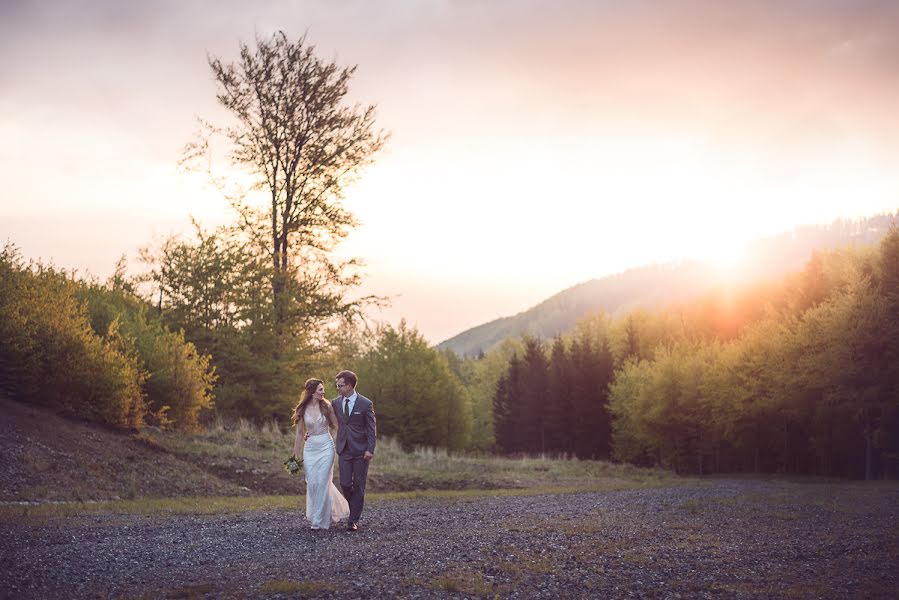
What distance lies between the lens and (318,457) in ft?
44.4

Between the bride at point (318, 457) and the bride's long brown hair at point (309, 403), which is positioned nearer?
the bride at point (318, 457)

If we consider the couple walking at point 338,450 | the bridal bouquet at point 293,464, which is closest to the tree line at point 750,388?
the couple walking at point 338,450

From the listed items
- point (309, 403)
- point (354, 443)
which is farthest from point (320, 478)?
point (309, 403)

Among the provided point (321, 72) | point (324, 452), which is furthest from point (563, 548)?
point (321, 72)

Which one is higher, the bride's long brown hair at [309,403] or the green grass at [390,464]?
the bride's long brown hair at [309,403]

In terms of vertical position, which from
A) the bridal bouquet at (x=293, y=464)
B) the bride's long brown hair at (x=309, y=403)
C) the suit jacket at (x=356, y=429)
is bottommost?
the bridal bouquet at (x=293, y=464)

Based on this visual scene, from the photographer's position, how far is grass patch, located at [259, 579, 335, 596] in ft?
24.6

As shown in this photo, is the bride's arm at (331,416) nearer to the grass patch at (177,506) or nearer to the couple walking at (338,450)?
the couple walking at (338,450)

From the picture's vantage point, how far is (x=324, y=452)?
13.6m

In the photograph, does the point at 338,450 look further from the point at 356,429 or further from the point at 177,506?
the point at 177,506

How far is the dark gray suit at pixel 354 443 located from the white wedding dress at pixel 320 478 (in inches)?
8.7

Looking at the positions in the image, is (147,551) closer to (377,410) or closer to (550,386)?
(377,410)

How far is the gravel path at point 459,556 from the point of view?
784 centimetres

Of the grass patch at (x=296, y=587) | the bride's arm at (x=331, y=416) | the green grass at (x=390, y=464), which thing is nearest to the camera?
the grass patch at (x=296, y=587)
